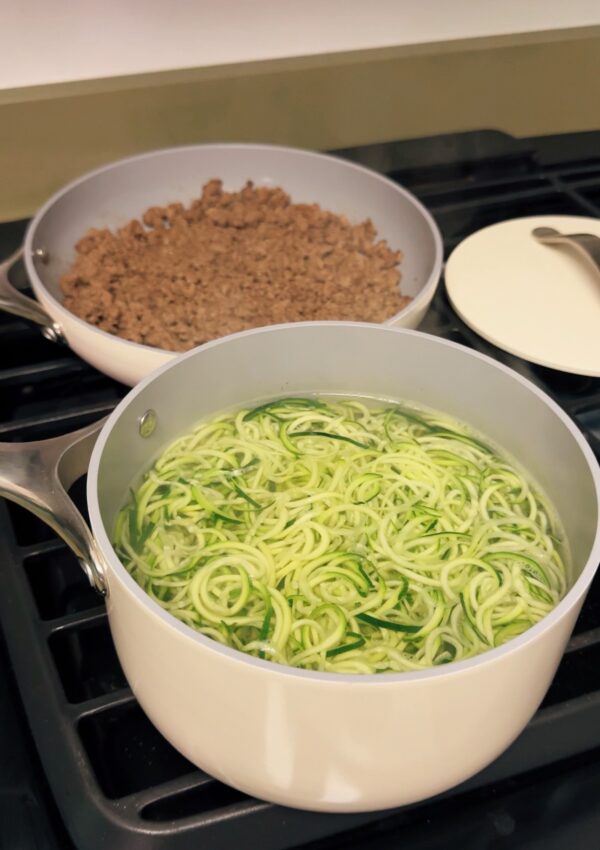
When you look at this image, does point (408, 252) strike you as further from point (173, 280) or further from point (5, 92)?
point (5, 92)

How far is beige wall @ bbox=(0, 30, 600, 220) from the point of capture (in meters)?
1.18

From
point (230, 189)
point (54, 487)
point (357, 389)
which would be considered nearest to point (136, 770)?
point (54, 487)

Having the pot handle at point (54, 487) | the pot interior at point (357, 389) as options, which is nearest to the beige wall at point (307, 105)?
the pot interior at point (357, 389)

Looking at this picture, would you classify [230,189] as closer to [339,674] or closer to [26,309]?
[26,309]

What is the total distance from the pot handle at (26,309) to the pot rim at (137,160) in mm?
15

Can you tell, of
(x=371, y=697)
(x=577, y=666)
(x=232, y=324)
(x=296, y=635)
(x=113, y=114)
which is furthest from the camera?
(x=113, y=114)

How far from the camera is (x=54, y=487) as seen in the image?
67cm

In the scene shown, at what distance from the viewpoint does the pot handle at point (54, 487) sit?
25.4 inches

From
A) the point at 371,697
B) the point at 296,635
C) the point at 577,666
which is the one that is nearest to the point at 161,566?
the point at 296,635

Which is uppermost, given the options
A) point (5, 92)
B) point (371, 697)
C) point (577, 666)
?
point (5, 92)

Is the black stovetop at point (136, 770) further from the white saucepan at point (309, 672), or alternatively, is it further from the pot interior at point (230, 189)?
the pot interior at point (230, 189)

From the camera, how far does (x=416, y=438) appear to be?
2.94ft

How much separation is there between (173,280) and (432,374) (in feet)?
1.45

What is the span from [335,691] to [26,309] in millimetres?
686
